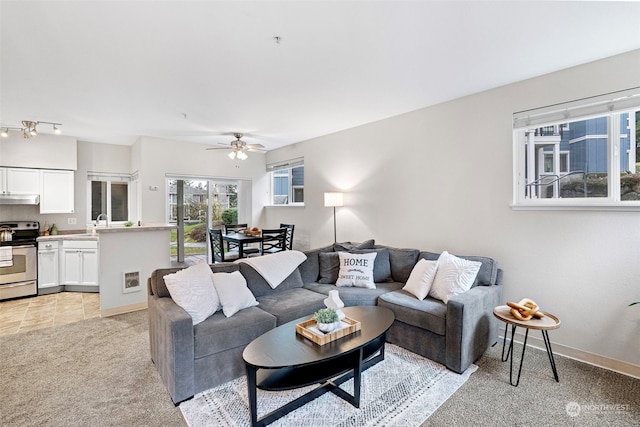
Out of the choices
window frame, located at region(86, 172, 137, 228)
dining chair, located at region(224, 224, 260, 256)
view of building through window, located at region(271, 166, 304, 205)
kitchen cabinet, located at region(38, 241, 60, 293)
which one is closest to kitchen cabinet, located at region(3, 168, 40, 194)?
window frame, located at region(86, 172, 137, 228)

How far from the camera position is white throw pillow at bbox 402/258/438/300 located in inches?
117

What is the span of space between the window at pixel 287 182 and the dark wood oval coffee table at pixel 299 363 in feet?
13.7

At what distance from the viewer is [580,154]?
2857mm

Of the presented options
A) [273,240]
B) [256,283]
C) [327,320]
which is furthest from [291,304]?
[273,240]

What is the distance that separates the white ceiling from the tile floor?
2.65m

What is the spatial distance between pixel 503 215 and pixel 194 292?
Answer: 314 centimetres

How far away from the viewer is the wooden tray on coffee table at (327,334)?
2.04 m

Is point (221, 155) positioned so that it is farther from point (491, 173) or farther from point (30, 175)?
point (491, 173)

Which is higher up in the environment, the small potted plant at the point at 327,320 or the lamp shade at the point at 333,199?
the lamp shade at the point at 333,199

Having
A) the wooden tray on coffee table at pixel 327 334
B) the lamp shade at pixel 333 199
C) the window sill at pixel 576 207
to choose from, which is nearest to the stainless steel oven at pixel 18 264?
the lamp shade at pixel 333 199

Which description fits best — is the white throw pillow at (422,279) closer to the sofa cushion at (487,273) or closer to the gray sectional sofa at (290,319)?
the gray sectional sofa at (290,319)

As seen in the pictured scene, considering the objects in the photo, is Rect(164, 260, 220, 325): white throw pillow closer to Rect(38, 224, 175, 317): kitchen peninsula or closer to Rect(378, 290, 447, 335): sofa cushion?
Rect(378, 290, 447, 335): sofa cushion

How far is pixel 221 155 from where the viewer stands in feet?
20.7

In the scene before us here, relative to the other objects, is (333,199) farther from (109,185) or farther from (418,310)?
(109,185)
